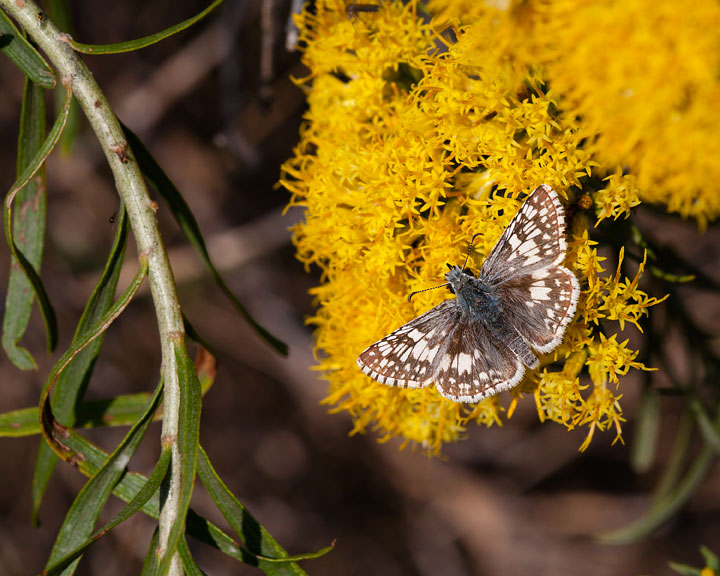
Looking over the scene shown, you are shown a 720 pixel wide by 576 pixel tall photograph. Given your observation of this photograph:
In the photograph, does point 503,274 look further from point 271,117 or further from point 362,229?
point 271,117

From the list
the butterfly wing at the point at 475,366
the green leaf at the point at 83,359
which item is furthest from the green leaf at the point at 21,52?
the butterfly wing at the point at 475,366

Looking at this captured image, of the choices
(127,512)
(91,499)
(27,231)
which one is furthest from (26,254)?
(127,512)

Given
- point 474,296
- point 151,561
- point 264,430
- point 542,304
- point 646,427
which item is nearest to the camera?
point 151,561

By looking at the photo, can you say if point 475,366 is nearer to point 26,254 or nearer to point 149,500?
point 149,500

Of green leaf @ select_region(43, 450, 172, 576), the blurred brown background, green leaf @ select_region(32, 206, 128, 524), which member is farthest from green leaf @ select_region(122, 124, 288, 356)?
the blurred brown background

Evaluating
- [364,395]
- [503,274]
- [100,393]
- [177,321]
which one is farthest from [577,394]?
[100,393]

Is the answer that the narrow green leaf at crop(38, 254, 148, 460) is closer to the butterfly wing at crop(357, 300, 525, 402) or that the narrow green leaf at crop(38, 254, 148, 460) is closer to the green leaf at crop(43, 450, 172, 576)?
the green leaf at crop(43, 450, 172, 576)

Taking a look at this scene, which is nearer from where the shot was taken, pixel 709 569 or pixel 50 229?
pixel 709 569
